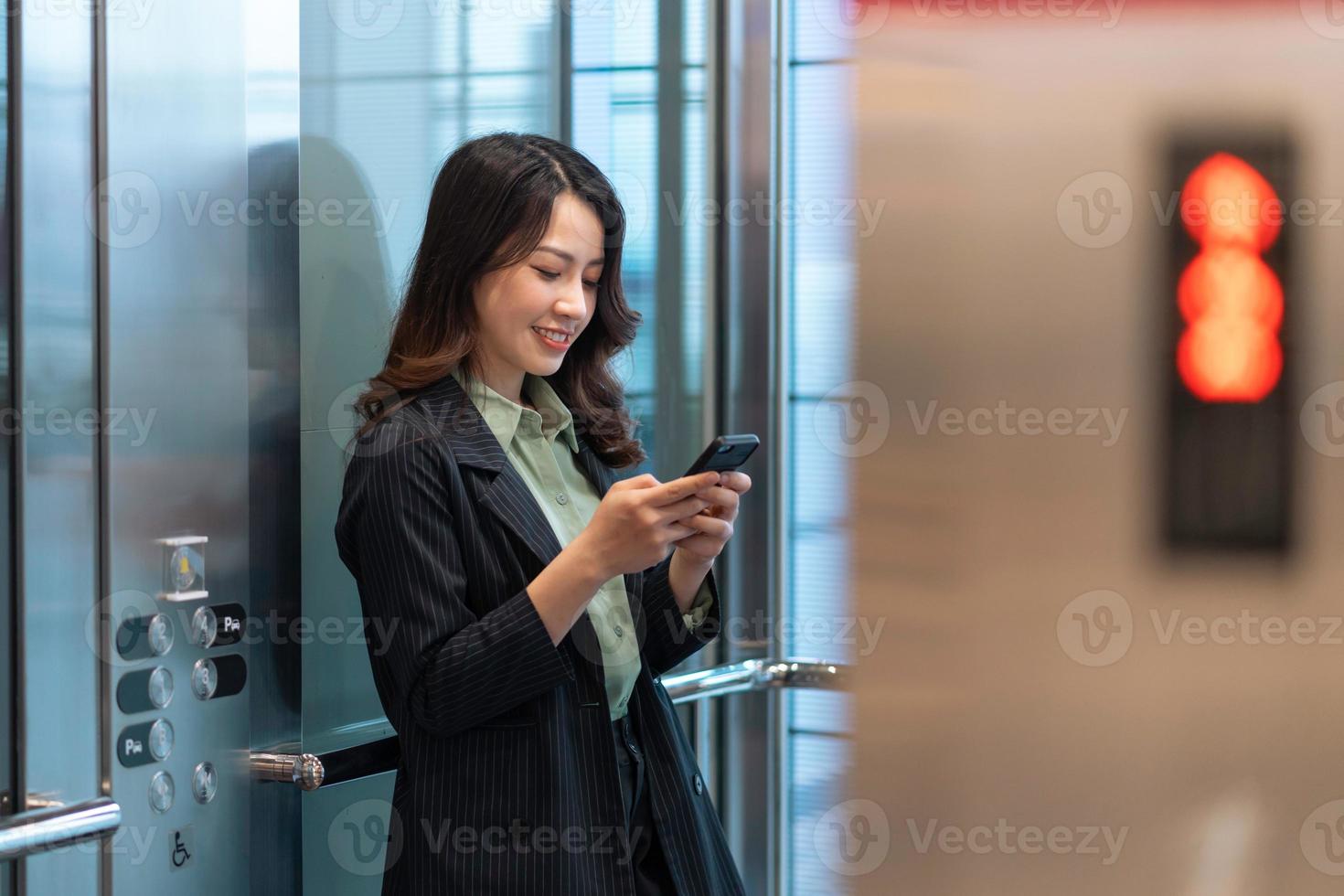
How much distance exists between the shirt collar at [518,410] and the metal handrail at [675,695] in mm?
346

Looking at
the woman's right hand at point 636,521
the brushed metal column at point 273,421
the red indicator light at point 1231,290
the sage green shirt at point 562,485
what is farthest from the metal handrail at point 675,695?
the red indicator light at point 1231,290

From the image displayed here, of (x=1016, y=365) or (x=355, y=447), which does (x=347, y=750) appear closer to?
(x=355, y=447)

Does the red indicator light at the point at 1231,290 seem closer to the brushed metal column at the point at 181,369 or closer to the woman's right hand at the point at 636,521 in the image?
the woman's right hand at the point at 636,521


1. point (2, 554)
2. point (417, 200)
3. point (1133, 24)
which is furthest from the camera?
point (1133, 24)

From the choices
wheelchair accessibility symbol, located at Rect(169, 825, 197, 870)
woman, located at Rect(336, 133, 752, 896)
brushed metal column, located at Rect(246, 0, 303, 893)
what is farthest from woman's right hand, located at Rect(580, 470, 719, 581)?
wheelchair accessibility symbol, located at Rect(169, 825, 197, 870)

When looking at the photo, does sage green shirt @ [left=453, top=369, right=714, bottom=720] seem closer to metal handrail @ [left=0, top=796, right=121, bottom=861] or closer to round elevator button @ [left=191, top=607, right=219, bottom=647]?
round elevator button @ [left=191, top=607, right=219, bottom=647]

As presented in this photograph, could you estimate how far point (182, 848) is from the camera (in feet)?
3.83

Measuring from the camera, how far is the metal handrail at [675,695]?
4.13 feet

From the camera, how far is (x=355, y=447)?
1.20 metres

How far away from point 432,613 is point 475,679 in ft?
0.23

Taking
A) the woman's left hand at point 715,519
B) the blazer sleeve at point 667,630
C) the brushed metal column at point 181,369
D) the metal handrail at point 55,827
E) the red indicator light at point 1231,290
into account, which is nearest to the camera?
the metal handrail at point 55,827

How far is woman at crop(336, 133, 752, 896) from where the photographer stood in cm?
113

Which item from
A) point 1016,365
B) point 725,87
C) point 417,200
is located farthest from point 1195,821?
point 417,200

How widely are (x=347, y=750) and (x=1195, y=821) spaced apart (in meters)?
1.20
